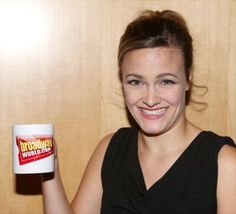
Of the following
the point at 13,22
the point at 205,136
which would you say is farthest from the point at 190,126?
the point at 13,22

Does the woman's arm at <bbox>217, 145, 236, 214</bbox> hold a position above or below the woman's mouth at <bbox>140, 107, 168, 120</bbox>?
below

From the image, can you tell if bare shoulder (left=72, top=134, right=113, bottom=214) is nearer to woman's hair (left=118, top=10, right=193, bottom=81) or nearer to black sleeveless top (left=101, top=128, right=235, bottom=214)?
black sleeveless top (left=101, top=128, right=235, bottom=214)

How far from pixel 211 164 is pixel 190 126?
0.13 m

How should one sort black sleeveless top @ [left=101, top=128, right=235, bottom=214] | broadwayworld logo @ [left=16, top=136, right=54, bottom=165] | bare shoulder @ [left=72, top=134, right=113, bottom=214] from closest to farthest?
broadwayworld logo @ [left=16, top=136, right=54, bottom=165]
black sleeveless top @ [left=101, top=128, right=235, bottom=214]
bare shoulder @ [left=72, top=134, right=113, bottom=214]

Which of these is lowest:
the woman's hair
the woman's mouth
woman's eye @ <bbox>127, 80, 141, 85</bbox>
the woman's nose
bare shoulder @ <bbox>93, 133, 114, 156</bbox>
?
bare shoulder @ <bbox>93, 133, 114, 156</bbox>

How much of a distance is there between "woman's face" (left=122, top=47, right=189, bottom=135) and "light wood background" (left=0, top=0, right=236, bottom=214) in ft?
0.63

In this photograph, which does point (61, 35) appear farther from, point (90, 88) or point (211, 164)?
point (211, 164)

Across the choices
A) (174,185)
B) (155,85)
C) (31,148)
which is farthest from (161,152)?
(31,148)

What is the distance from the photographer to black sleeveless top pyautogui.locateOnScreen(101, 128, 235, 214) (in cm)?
107

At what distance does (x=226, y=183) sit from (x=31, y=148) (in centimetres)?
44

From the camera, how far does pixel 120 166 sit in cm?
120

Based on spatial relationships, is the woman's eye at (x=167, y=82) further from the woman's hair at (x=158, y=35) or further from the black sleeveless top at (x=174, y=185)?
the black sleeveless top at (x=174, y=185)

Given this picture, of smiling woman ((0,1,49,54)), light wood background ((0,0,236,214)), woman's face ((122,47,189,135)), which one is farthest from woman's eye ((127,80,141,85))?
smiling woman ((0,1,49,54))

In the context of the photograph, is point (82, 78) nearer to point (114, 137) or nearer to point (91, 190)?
point (114, 137)
